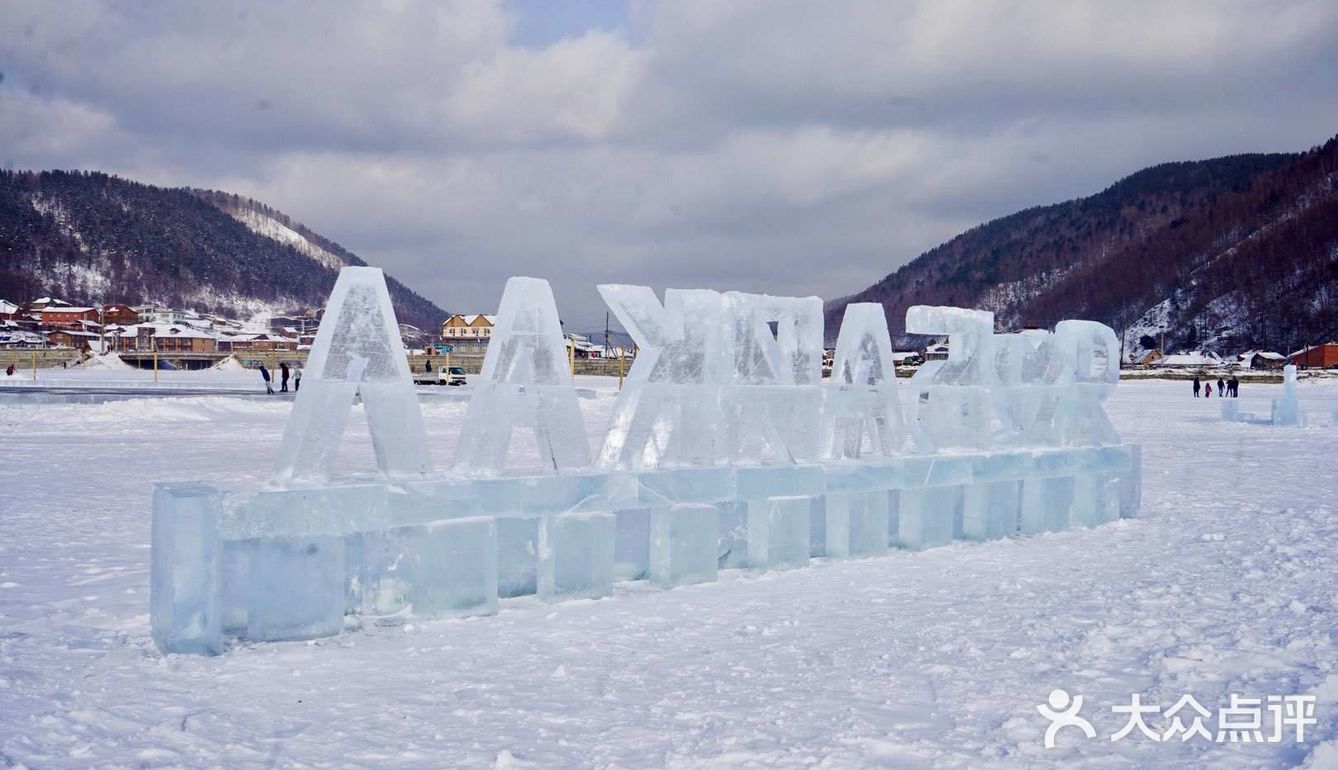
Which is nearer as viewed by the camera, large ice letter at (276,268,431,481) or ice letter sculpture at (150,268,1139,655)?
ice letter sculpture at (150,268,1139,655)

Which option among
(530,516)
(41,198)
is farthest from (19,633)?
(41,198)

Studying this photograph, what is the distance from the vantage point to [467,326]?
13962 cm

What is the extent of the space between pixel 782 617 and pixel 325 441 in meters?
3.15

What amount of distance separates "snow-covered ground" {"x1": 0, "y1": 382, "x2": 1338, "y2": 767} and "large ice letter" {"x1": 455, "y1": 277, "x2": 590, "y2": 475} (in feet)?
3.52

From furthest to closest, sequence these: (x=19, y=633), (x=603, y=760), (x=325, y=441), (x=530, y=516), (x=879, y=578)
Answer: (x=879, y=578)
(x=530, y=516)
(x=325, y=441)
(x=19, y=633)
(x=603, y=760)

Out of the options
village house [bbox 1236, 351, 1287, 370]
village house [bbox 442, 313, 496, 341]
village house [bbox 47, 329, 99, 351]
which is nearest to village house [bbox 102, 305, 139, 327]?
village house [bbox 47, 329, 99, 351]

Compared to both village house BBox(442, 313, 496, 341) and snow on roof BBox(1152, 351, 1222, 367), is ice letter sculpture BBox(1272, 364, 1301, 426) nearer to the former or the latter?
snow on roof BBox(1152, 351, 1222, 367)

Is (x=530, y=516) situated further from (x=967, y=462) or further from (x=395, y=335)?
(x=967, y=462)

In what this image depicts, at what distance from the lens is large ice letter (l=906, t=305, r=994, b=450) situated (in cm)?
997

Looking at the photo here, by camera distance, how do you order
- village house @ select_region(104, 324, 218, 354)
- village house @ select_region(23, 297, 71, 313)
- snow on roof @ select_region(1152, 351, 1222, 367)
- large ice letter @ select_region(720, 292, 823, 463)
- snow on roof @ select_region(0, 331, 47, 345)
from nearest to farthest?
large ice letter @ select_region(720, 292, 823, 463)
snow on roof @ select_region(1152, 351, 1222, 367)
snow on roof @ select_region(0, 331, 47, 345)
village house @ select_region(104, 324, 218, 354)
village house @ select_region(23, 297, 71, 313)

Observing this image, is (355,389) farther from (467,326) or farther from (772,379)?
(467,326)

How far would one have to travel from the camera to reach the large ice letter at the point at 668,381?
779cm

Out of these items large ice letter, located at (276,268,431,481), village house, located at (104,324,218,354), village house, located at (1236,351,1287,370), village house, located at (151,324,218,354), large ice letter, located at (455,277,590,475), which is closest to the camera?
large ice letter, located at (276,268,431,481)

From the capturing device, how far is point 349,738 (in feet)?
14.2
